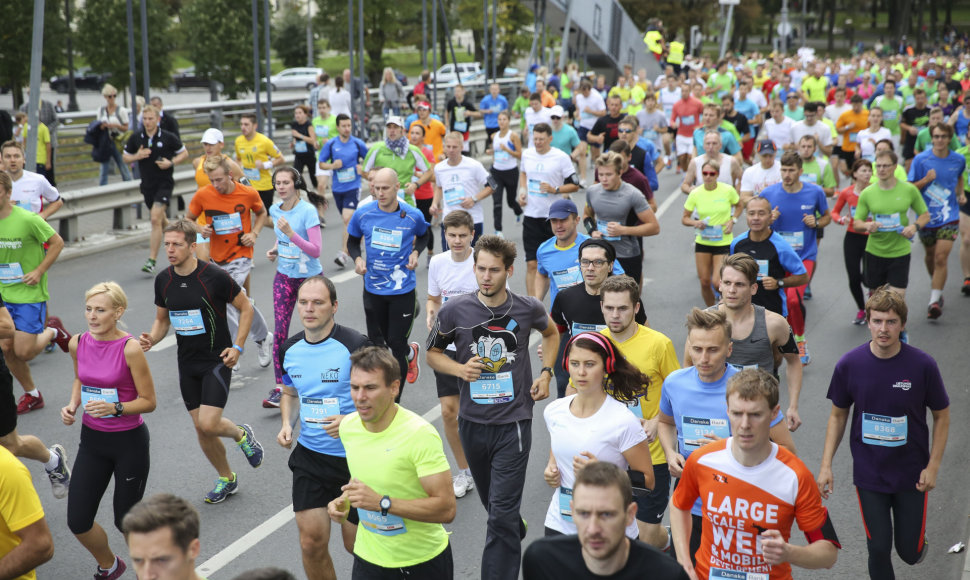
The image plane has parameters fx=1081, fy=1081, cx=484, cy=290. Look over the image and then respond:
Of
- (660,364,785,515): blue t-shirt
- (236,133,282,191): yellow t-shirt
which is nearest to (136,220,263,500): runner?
(660,364,785,515): blue t-shirt

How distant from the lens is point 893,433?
5.45 meters

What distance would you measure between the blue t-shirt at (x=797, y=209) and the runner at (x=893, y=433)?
464 cm

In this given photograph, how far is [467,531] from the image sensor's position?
6.60 m

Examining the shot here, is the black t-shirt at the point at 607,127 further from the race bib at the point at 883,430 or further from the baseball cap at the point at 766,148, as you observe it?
the race bib at the point at 883,430

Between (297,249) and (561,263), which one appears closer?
(561,263)

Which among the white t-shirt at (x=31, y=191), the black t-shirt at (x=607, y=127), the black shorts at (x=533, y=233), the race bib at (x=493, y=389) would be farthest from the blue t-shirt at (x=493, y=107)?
the race bib at (x=493, y=389)

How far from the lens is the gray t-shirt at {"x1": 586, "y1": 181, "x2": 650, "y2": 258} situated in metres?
9.53

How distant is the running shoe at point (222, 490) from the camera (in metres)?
7.04

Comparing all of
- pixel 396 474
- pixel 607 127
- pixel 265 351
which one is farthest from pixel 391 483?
pixel 607 127

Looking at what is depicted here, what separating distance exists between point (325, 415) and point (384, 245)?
10.5 ft

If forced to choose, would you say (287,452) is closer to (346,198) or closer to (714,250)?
(714,250)

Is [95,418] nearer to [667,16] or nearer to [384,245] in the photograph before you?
[384,245]

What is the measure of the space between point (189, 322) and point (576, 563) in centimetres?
408

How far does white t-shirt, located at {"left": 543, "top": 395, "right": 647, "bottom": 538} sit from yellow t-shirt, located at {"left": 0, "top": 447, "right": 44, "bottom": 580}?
2133 mm
